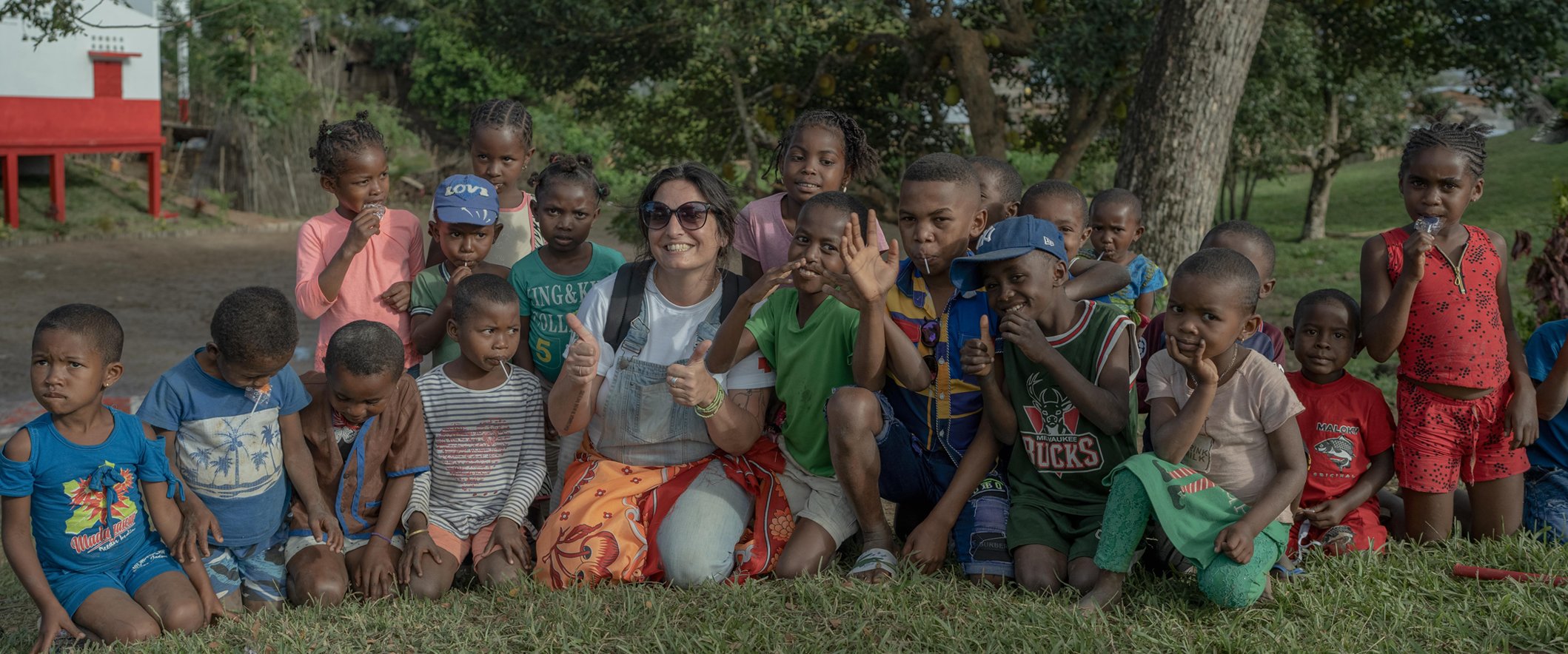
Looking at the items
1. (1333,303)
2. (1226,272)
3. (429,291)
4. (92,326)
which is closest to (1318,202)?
(1333,303)

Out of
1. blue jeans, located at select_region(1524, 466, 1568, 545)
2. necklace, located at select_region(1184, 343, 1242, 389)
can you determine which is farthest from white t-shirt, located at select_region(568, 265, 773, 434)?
blue jeans, located at select_region(1524, 466, 1568, 545)

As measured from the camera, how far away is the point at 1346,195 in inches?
776

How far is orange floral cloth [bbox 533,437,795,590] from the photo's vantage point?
3727mm

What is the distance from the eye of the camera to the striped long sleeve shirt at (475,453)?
3.91 meters

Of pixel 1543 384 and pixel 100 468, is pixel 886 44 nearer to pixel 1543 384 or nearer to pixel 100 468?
pixel 1543 384

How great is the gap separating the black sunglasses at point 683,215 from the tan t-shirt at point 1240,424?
1.53 m

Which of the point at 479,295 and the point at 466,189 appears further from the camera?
the point at 466,189

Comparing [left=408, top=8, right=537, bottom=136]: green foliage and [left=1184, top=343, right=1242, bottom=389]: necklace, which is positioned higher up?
[left=408, top=8, right=537, bottom=136]: green foliage

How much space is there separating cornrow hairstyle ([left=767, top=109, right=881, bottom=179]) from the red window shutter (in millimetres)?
14981

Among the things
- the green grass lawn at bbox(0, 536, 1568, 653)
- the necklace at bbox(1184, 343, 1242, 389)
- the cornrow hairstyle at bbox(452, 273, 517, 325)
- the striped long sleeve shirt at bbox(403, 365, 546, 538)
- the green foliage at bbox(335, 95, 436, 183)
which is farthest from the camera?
the green foliage at bbox(335, 95, 436, 183)

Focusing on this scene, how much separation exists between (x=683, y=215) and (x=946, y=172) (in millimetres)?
870

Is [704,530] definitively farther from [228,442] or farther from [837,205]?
[228,442]

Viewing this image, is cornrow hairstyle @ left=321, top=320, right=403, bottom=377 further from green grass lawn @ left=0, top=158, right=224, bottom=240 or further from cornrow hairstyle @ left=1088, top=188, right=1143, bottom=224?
green grass lawn @ left=0, top=158, right=224, bottom=240

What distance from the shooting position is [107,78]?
1622 cm
